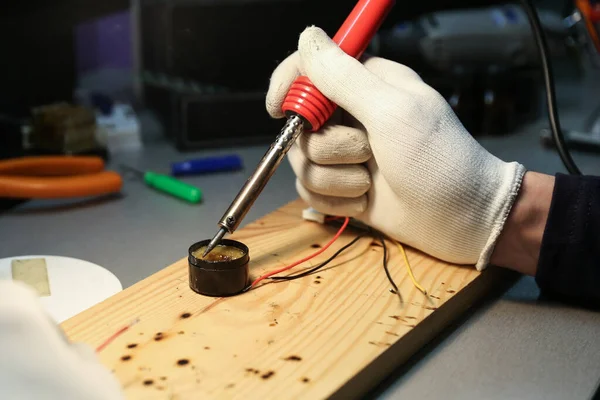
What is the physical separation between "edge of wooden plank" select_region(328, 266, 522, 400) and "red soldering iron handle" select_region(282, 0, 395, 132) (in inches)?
8.8

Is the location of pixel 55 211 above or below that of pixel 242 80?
below

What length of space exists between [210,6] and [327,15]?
0.69ft

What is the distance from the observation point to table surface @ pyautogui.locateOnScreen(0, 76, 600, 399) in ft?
1.67

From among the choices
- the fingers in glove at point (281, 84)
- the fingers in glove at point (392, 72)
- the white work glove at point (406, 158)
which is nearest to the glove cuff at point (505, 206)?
the white work glove at point (406, 158)

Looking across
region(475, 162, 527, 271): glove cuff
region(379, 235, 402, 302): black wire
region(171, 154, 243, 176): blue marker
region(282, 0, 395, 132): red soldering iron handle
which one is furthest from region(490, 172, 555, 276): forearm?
region(171, 154, 243, 176): blue marker

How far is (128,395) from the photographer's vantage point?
45 cm

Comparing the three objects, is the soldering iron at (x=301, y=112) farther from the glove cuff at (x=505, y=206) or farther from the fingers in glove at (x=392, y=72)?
the glove cuff at (x=505, y=206)

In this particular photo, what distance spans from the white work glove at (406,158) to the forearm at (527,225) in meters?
0.01

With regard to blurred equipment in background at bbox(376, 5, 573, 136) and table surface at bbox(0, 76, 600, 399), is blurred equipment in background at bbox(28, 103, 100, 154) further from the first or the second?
blurred equipment in background at bbox(376, 5, 573, 136)

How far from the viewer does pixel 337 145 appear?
2.14ft

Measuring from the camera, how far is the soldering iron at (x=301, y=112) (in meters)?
0.61

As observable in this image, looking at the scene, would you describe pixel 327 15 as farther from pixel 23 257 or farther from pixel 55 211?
pixel 23 257

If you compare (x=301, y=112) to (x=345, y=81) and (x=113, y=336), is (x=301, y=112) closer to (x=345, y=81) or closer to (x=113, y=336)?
(x=345, y=81)

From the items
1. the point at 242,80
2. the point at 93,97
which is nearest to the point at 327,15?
the point at 242,80
